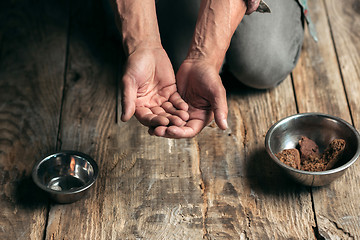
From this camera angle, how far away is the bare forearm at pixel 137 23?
4.80ft

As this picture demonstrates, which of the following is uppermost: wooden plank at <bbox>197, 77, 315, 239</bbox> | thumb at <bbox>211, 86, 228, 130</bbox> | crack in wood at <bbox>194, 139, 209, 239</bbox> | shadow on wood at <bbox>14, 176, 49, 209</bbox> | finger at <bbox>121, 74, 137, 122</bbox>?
thumb at <bbox>211, 86, 228, 130</bbox>

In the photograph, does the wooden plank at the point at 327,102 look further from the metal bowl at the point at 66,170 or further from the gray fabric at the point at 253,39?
the metal bowl at the point at 66,170

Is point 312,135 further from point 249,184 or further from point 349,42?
point 349,42

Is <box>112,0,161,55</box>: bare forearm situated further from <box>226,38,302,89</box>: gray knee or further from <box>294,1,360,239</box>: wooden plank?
<box>294,1,360,239</box>: wooden plank

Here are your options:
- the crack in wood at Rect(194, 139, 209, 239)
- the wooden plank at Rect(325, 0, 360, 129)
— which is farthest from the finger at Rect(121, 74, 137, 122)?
the wooden plank at Rect(325, 0, 360, 129)

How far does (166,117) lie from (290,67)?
2.02ft

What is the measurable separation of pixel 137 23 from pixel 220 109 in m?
0.41

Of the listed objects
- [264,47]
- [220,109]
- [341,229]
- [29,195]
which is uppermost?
[220,109]

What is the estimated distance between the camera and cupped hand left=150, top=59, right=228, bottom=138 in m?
1.25

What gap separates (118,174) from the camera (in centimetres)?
149

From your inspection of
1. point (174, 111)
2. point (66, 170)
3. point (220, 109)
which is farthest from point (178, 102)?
point (66, 170)

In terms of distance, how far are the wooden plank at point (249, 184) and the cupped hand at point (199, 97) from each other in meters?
0.22

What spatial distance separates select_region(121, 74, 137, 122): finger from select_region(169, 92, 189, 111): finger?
0.13m

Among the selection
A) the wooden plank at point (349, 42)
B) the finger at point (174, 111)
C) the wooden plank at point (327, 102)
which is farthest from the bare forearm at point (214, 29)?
the wooden plank at point (349, 42)
